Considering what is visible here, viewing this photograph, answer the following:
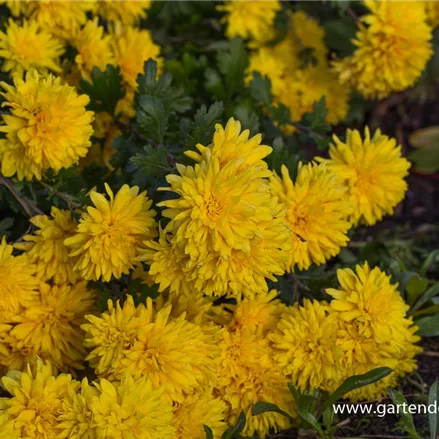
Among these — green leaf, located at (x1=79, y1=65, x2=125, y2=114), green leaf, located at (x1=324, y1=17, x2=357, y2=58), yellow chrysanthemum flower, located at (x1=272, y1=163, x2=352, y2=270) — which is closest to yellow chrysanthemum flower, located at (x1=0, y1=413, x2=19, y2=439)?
yellow chrysanthemum flower, located at (x1=272, y1=163, x2=352, y2=270)

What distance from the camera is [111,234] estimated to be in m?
1.58

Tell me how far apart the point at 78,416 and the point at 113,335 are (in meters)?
0.19

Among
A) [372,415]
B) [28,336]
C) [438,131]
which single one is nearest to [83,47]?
[28,336]

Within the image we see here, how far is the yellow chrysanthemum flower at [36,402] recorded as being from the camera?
4.92ft

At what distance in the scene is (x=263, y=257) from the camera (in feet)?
4.92

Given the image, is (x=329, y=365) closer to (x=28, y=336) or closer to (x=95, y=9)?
(x=28, y=336)

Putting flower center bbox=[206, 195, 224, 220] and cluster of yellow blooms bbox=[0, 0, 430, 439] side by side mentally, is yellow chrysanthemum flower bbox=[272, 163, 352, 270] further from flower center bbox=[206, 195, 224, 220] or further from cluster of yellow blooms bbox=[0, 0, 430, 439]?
flower center bbox=[206, 195, 224, 220]

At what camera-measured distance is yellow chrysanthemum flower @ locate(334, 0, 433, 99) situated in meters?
2.22

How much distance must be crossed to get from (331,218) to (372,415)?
1.92ft

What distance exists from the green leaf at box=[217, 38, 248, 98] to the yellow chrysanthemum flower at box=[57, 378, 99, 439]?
114 cm

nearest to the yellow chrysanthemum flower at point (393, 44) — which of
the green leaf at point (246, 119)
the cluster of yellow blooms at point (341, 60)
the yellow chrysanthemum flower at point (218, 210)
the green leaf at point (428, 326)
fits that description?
the cluster of yellow blooms at point (341, 60)

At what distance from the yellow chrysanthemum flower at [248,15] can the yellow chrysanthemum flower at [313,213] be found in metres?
0.83

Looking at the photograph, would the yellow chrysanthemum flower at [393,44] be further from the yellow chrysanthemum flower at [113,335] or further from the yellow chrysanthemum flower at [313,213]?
the yellow chrysanthemum flower at [113,335]

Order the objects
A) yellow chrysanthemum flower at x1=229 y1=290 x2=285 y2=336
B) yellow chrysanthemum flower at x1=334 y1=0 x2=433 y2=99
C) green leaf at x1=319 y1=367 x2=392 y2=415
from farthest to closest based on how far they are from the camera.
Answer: yellow chrysanthemum flower at x1=334 y1=0 x2=433 y2=99, yellow chrysanthemum flower at x1=229 y1=290 x2=285 y2=336, green leaf at x1=319 y1=367 x2=392 y2=415
